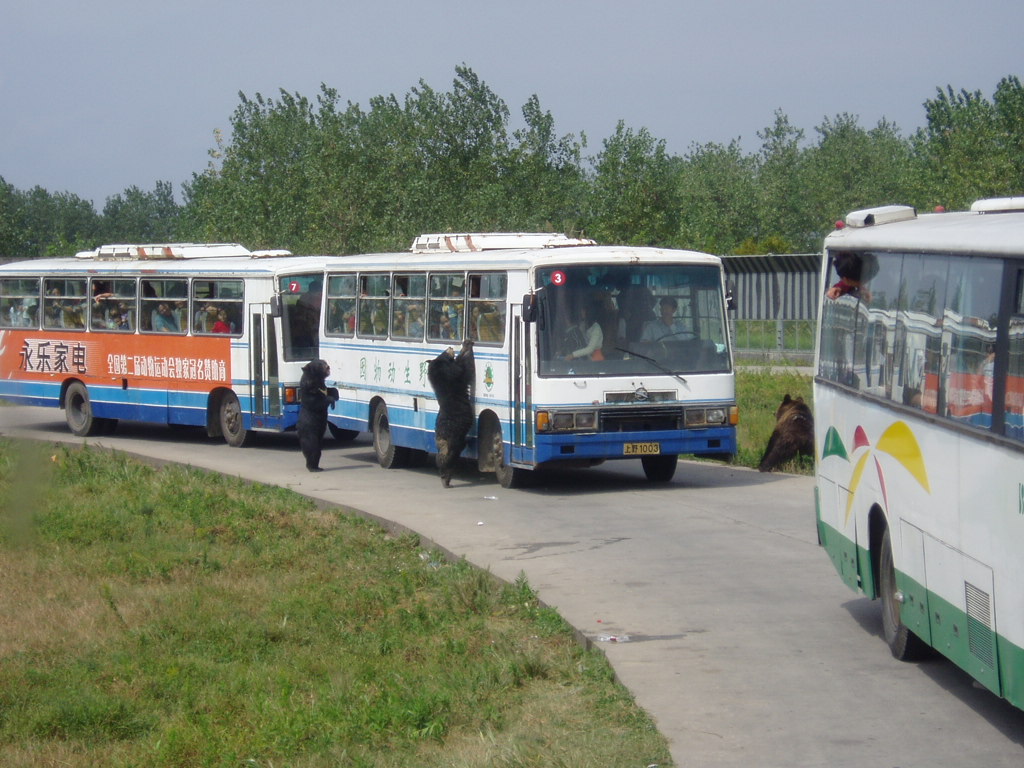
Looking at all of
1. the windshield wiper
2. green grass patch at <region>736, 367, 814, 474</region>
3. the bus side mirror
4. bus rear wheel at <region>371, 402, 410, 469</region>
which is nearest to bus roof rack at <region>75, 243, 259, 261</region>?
bus rear wheel at <region>371, 402, 410, 469</region>

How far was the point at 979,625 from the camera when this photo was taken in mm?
6754

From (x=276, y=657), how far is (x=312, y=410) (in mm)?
11167

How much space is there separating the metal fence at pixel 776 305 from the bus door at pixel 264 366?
2205cm

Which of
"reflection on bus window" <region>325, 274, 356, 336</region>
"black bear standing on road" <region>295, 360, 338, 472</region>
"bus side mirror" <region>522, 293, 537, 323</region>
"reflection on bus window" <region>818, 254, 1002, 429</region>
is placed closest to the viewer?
"reflection on bus window" <region>818, 254, 1002, 429</region>

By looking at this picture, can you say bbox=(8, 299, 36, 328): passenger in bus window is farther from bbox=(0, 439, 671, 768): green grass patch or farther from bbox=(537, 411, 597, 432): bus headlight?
bbox=(537, 411, 597, 432): bus headlight

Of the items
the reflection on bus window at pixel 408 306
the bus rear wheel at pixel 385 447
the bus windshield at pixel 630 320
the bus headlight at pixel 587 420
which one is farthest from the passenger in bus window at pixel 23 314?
the bus headlight at pixel 587 420

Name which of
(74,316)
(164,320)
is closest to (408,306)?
(164,320)

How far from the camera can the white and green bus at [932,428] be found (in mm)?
6398

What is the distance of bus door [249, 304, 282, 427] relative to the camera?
22.7m

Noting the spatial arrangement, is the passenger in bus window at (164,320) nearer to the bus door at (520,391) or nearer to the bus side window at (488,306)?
Result: the bus side window at (488,306)

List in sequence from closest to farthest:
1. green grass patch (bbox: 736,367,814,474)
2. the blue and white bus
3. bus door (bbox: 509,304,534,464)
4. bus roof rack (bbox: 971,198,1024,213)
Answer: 1. bus roof rack (bbox: 971,198,1024,213)
2. the blue and white bus
3. bus door (bbox: 509,304,534,464)
4. green grass patch (bbox: 736,367,814,474)

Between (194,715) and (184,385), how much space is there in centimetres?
1676

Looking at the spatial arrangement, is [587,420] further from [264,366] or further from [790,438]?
[264,366]

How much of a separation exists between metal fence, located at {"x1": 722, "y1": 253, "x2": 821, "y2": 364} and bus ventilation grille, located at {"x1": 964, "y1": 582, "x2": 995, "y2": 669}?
114 feet
